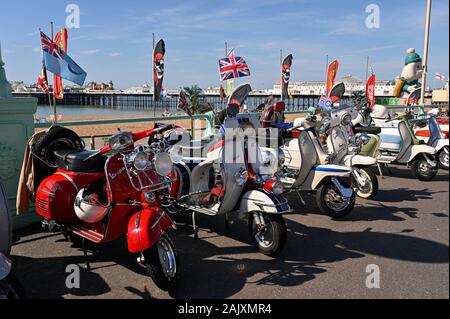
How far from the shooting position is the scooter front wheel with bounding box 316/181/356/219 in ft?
16.8

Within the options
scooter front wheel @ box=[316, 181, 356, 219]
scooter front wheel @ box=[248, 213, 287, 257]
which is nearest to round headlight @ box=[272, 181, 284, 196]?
scooter front wheel @ box=[248, 213, 287, 257]

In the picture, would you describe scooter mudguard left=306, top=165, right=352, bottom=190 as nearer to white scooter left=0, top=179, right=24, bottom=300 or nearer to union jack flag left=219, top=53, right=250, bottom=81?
white scooter left=0, top=179, right=24, bottom=300

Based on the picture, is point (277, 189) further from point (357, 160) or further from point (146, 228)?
point (357, 160)

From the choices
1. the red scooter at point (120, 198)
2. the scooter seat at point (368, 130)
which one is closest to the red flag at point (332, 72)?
the scooter seat at point (368, 130)

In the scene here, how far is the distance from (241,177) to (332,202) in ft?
5.49

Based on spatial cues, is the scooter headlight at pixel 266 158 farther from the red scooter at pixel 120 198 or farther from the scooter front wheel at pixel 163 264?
the scooter front wheel at pixel 163 264

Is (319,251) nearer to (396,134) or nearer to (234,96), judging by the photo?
(234,96)

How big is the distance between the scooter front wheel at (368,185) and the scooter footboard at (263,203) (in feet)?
8.51

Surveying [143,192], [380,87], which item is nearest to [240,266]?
[143,192]

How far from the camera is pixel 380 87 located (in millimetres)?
42688

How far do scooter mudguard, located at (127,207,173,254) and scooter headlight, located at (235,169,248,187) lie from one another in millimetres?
1076

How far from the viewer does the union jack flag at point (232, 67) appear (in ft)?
32.0

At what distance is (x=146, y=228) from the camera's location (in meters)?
3.11
